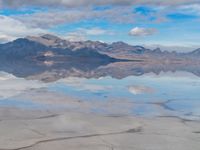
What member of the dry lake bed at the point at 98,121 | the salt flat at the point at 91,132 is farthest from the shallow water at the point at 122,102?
the salt flat at the point at 91,132

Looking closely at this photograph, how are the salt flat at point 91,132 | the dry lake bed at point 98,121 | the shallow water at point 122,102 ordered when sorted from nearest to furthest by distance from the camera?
the salt flat at point 91,132 < the dry lake bed at point 98,121 < the shallow water at point 122,102

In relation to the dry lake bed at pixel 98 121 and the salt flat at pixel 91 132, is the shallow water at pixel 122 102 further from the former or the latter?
the salt flat at pixel 91 132

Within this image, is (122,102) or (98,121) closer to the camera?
(98,121)

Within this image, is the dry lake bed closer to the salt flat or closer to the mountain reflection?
the salt flat

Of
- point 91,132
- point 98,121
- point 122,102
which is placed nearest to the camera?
point 91,132

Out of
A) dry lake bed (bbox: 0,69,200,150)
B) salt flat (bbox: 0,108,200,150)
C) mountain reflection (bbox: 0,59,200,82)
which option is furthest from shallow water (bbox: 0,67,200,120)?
mountain reflection (bbox: 0,59,200,82)

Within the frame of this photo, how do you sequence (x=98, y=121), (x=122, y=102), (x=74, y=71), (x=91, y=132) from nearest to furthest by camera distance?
1. (x=91, y=132)
2. (x=98, y=121)
3. (x=122, y=102)
4. (x=74, y=71)

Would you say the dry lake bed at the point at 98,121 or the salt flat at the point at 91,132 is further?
the dry lake bed at the point at 98,121

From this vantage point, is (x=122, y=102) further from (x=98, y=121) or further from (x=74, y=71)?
(x=74, y=71)

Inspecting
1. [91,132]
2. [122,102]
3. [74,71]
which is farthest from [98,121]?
[74,71]

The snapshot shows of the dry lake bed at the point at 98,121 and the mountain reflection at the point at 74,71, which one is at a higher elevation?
the mountain reflection at the point at 74,71

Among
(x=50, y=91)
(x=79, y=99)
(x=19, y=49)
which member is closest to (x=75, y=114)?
(x=79, y=99)

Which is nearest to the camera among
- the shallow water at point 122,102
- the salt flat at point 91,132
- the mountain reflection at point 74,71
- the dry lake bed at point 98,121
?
the salt flat at point 91,132
